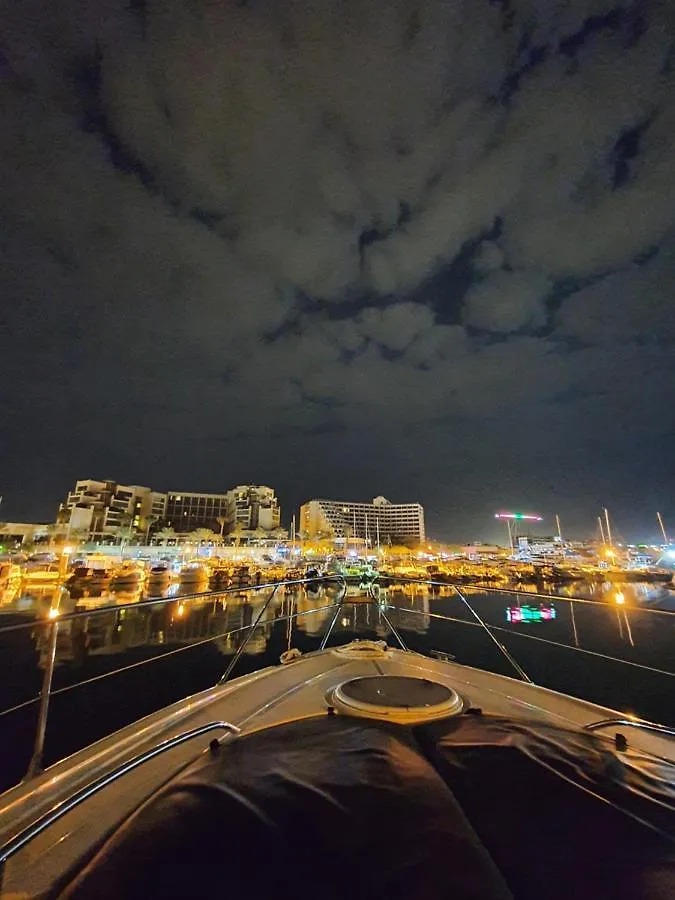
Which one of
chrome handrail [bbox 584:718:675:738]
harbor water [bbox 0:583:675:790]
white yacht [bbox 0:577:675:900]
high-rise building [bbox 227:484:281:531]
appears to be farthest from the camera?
high-rise building [bbox 227:484:281:531]

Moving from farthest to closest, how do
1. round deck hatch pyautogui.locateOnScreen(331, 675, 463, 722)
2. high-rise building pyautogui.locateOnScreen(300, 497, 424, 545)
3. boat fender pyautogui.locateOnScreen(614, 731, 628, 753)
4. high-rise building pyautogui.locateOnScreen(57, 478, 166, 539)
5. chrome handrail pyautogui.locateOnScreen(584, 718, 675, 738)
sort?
high-rise building pyautogui.locateOnScreen(300, 497, 424, 545) → high-rise building pyautogui.locateOnScreen(57, 478, 166, 539) → round deck hatch pyautogui.locateOnScreen(331, 675, 463, 722) → chrome handrail pyautogui.locateOnScreen(584, 718, 675, 738) → boat fender pyautogui.locateOnScreen(614, 731, 628, 753)

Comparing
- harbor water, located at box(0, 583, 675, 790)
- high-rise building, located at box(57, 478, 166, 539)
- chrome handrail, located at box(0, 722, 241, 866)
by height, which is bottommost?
harbor water, located at box(0, 583, 675, 790)

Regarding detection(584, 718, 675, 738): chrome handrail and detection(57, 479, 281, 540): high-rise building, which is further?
detection(57, 479, 281, 540): high-rise building

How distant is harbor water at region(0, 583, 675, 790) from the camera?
823cm

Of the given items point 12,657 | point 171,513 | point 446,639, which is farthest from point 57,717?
point 171,513

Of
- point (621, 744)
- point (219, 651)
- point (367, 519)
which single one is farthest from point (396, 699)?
point (367, 519)

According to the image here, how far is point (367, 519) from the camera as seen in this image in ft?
398

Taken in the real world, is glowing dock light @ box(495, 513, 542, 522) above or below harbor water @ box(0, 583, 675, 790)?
above

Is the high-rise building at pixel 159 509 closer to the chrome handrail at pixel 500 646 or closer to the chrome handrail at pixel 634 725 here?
the chrome handrail at pixel 500 646

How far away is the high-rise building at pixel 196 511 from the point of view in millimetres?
87062

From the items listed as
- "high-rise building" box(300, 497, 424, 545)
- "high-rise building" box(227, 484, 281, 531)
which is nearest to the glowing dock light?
"high-rise building" box(300, 497, 424, 545)

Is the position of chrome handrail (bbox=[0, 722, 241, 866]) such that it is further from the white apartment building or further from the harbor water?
the white apartment building

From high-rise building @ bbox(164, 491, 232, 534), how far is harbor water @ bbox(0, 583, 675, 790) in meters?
59.5

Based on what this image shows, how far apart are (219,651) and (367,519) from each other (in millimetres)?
107036
